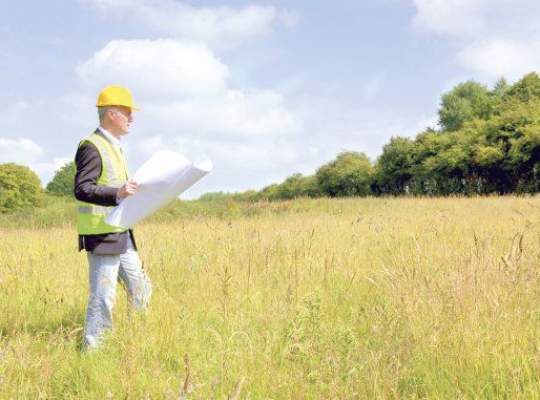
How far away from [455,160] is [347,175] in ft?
A: 54.5

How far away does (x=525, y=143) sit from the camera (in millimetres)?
27484

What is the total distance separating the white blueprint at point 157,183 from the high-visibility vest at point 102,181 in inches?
6.0

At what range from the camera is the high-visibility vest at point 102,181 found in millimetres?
3332

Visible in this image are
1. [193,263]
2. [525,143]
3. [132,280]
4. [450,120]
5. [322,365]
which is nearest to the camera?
[322,365]

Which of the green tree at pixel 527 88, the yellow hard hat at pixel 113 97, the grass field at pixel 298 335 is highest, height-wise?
the green tree at pixel 527 88

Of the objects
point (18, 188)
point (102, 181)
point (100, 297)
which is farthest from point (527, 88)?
point (18, 188)

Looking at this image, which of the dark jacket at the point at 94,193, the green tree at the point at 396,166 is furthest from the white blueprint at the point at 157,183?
the green tree at the point at 396,166

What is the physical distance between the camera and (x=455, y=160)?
101 feet

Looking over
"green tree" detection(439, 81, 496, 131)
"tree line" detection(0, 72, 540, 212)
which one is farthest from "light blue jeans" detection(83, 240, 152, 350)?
"green tree" detection(439, 81, 496, 131)

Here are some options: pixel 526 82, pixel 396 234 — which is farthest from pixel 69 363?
pixel 526 82

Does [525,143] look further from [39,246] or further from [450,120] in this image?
[39,246]

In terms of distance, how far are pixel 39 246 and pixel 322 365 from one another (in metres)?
6.61

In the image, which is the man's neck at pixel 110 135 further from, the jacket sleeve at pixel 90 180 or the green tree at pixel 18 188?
the green tree at pixel 18 188

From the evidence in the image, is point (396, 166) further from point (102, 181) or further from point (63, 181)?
point (63, 181)
